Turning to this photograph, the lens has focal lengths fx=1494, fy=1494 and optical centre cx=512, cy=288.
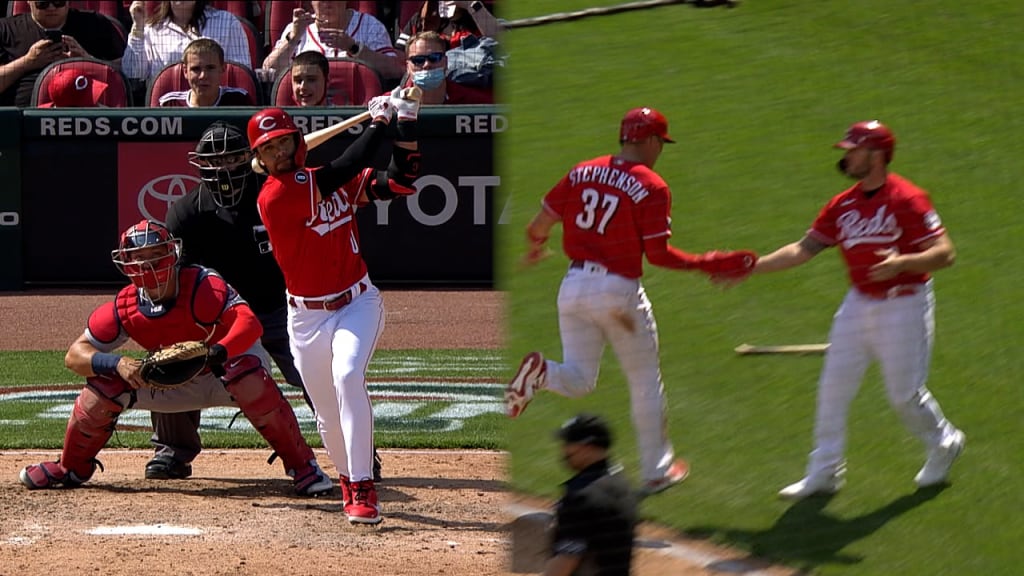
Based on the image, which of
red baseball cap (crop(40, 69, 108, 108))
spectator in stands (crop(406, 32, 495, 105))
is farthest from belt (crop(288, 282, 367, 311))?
red baseball cap (crop(40, 69, 108, 108))

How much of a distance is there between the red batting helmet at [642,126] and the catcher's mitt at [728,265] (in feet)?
1.09

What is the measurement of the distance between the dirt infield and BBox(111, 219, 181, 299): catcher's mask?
0.90 metres

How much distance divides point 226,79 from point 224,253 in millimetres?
5594

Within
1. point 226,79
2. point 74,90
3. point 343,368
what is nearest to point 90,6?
point 74,90

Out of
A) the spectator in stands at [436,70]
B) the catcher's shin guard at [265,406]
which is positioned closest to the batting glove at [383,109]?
the catcher's shin guard at [265,406]

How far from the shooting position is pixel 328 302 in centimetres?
571

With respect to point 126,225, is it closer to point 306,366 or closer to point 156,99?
point 156,99

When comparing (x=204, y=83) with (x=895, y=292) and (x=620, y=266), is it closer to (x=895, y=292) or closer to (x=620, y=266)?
(x=620, y=266)

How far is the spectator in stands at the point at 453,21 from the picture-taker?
38.8 ft

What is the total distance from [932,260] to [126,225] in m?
9.64

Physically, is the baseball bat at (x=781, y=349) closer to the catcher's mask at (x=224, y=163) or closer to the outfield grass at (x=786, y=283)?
the outfield grass at (x=786, y=283)

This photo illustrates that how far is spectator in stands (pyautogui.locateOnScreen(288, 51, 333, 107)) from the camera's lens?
11.0 metres

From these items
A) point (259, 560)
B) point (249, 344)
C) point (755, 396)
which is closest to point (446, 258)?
point (249, 344)

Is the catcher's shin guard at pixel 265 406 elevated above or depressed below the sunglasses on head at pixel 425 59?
below
